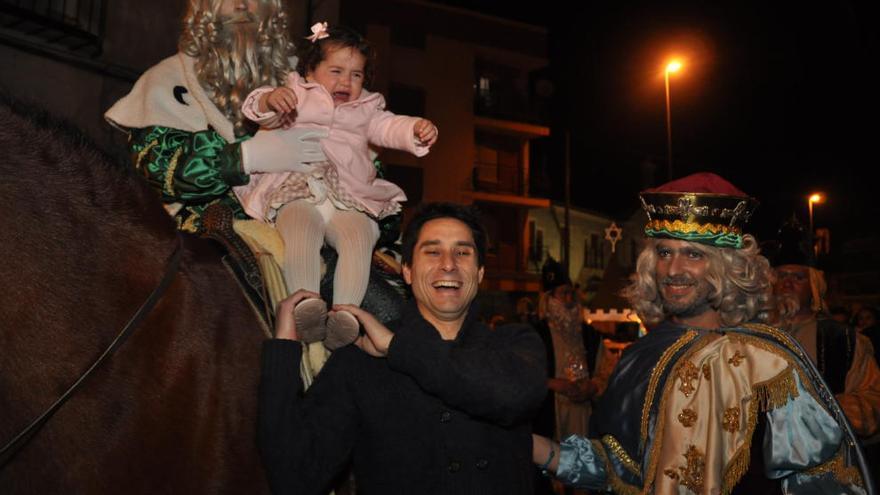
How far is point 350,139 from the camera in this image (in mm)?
3502

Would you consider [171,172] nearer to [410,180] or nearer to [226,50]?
[226,50]

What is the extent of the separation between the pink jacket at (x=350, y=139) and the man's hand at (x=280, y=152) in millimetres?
62

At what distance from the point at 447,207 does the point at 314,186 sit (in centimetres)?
75

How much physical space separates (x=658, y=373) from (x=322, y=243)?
5.79 feet

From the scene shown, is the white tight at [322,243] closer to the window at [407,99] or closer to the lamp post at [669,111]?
the lamp post at [669,111]

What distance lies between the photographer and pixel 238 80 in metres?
3.48

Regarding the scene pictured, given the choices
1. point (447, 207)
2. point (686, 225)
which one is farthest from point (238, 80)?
point (686, 225)

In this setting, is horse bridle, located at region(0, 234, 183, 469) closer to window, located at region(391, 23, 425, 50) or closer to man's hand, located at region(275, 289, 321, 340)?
man's hand, located at region(275, 289, 321, 340)

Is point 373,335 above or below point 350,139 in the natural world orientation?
below

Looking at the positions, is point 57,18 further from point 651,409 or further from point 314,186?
point 651,409

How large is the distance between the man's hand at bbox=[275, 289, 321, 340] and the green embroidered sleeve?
0.82 m

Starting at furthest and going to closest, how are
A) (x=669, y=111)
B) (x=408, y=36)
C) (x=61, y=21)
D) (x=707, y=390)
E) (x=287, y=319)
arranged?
(x=408, y=36) → (x=669, y=111) → (x=61, y=21) → (x=707, y=390) → (x=287, y=319)

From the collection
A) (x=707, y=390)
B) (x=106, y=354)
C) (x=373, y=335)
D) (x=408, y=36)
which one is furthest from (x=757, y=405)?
(x=408, y=36)

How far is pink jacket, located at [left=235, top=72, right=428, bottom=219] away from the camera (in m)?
3.27
